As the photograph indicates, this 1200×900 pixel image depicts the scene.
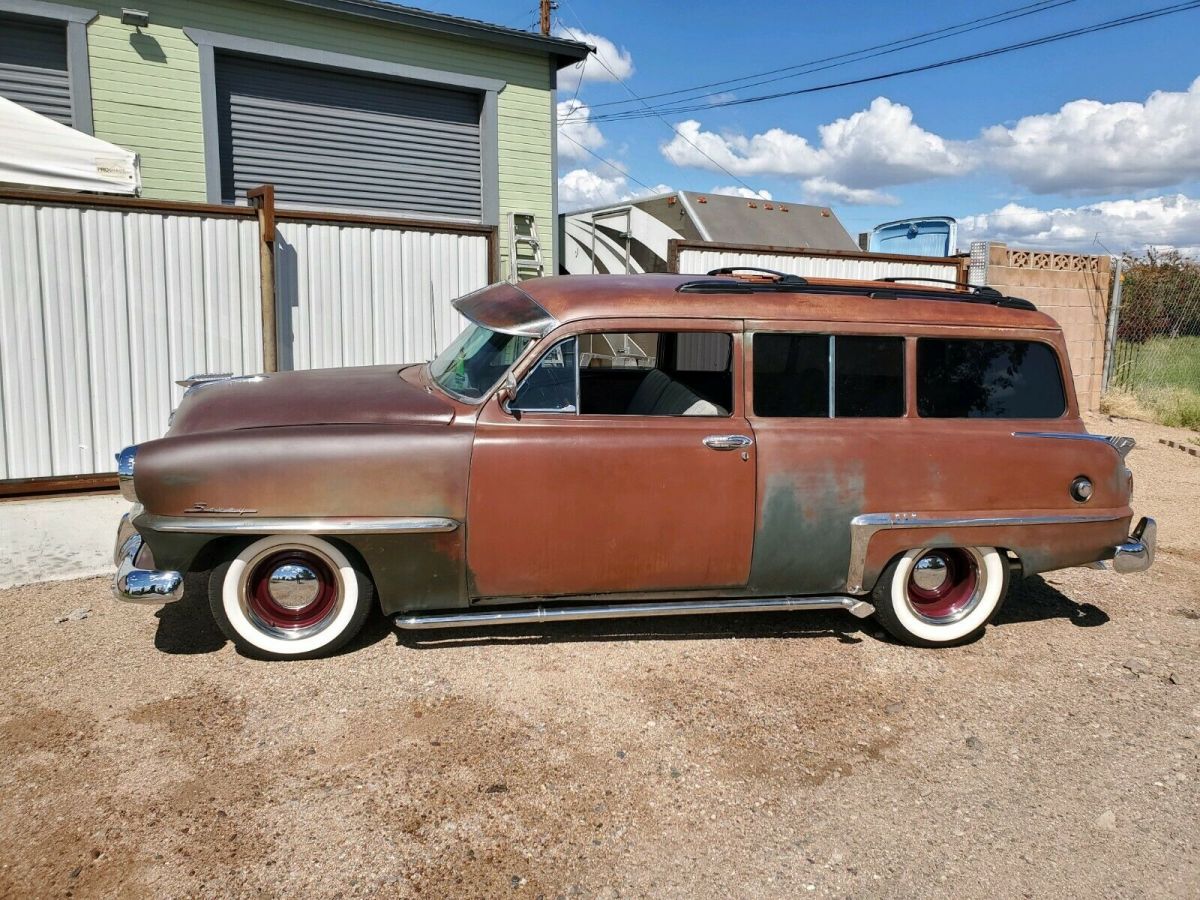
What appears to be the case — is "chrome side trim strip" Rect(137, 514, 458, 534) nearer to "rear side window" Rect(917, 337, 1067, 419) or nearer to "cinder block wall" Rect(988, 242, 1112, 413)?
"rear side window" Rect(917, 337, 1067, 419)

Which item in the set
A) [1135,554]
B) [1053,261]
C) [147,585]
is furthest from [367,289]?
[1053,261]

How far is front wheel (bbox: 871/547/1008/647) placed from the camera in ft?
15.1

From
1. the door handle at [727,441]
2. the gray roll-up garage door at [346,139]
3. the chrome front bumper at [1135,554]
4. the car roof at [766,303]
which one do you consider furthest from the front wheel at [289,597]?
the gray roll-up garage door at [346,139]

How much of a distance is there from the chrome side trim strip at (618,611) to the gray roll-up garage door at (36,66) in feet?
25.4

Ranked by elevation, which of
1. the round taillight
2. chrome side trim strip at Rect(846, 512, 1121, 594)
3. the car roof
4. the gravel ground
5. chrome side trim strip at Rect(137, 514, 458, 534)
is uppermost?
the car roof

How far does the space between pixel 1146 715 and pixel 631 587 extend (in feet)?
7.80

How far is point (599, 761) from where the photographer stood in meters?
3.45

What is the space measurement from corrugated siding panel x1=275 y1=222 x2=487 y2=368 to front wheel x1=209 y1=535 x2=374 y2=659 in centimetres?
350

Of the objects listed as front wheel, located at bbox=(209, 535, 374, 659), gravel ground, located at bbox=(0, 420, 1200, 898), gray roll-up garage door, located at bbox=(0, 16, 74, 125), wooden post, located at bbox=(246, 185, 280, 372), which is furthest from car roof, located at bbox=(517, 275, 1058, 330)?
gray roll-up garage door, located at bbox=(0, 16, 74, 125)

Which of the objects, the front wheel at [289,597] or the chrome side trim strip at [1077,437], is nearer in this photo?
the front wheel at [289,597]

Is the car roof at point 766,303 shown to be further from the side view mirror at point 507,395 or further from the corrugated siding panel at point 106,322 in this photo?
the corrugated siding panel at point 106,322

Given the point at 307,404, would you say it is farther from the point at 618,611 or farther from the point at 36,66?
the point at 36,66

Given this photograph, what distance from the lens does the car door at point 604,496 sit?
4094 mm

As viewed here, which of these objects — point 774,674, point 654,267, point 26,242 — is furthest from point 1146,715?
point 654,267
